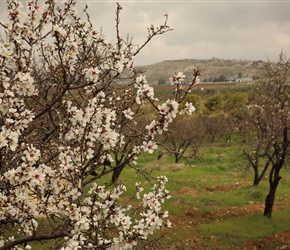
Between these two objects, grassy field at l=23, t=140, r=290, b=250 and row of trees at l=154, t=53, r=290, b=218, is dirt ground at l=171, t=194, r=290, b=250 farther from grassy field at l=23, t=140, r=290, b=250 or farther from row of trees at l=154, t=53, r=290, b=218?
row of trees at l=154, t=53, r=290, b=218

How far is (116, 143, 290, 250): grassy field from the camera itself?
44.7ft

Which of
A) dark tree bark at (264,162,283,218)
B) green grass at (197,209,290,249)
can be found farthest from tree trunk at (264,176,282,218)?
green grass at (197,209,290,249)

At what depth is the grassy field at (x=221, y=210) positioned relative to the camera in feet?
44.7

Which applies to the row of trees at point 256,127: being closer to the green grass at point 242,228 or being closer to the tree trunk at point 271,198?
the tree trunk at point 271,198

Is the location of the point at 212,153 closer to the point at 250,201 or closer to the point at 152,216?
the point at 250,201

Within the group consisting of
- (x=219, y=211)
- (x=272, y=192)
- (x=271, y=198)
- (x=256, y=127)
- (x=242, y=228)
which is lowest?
(x=219, y=211)

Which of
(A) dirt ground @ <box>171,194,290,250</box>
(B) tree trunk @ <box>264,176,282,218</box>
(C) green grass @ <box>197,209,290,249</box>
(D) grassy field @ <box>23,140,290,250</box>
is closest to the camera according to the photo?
(A) dirt ground @ <box>171,194,290,250</box>

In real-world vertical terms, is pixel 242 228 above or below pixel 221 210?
above

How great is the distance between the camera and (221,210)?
18219 millimetres

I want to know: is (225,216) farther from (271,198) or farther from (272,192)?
(272,192)

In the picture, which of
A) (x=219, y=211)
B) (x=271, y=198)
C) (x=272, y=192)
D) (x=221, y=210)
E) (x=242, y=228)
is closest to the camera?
(x=242, y=228)

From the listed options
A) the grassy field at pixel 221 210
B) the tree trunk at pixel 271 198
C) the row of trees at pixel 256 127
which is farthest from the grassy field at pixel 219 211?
the row of trees at pixel 256 127

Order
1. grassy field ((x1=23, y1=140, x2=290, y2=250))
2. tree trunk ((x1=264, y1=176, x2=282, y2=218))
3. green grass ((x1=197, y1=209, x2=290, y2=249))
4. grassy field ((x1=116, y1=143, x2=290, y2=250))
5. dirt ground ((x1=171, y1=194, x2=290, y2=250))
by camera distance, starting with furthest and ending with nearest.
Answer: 1. tree trunk ((x1=264, y1=176, x2=282, y2=218))
2. green grass ((x1=197, y1=209, x2=290, y2=249))
3. grassy field ((x1=116, y1=143, x2=290, y2=250))
4. grassy field ((x1=23, y1=140, x2=290, y2=250))
5. dirt ground ((x1=171, y1=194, x2=290, y2=250))

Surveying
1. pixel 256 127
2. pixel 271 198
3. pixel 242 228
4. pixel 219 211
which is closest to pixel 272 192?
pixel 271 198
